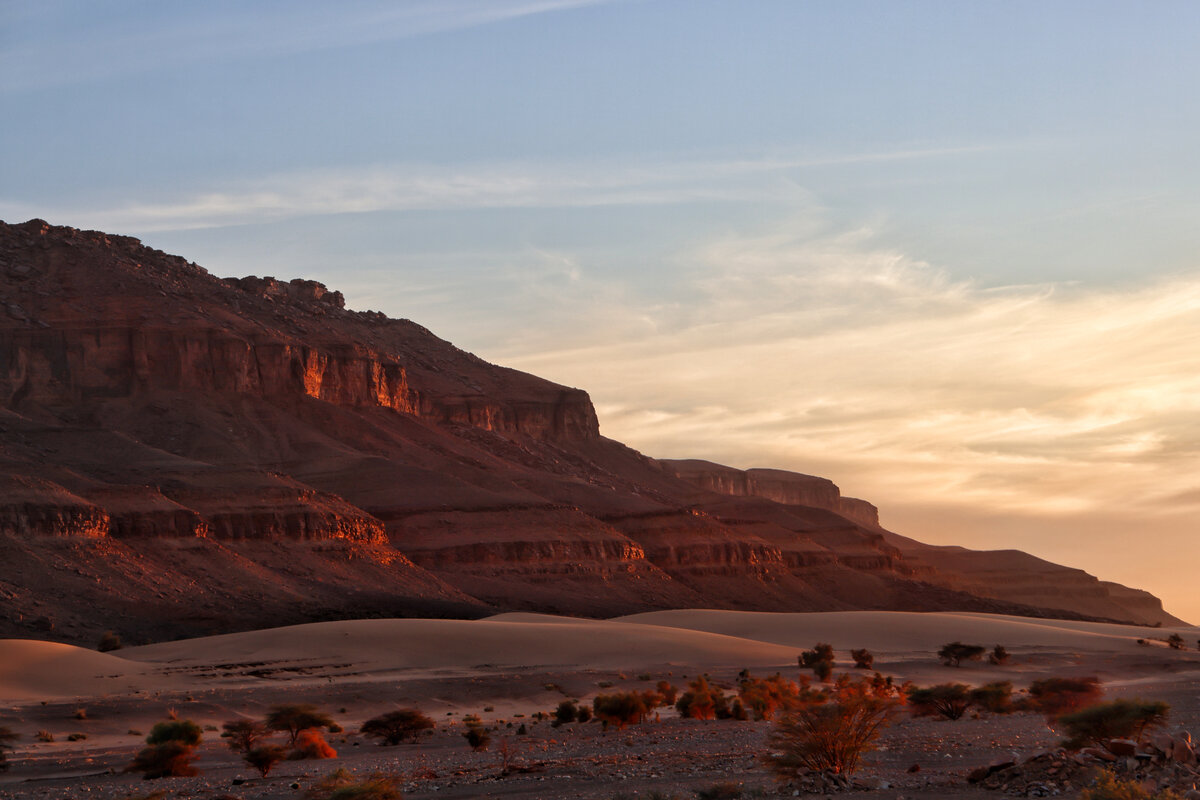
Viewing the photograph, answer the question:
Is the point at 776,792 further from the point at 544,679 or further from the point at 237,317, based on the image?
the point at 237,317

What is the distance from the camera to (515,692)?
161 feet

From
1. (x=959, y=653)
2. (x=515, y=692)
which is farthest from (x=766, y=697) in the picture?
(x=959, y=653)

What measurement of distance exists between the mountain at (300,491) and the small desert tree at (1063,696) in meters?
47.6

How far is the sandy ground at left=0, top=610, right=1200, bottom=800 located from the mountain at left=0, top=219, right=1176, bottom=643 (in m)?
17.1

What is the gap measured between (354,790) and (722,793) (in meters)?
5.22

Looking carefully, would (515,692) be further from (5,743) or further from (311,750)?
(5,743)

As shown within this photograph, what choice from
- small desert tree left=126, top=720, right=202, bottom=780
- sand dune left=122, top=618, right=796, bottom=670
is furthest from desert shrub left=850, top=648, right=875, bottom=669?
small desert tree left=126, top=720, right=202, bottom=780

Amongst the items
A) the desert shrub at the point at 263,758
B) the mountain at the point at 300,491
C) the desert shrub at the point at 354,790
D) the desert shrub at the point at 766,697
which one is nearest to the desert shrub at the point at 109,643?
the mountain at the point at 300,491

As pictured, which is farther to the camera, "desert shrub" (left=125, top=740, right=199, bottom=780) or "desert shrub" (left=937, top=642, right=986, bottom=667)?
"desert shrub" (left=937, top=642, right=986, bottom=667)

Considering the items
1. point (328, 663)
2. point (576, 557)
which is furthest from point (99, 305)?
point (328, 663)

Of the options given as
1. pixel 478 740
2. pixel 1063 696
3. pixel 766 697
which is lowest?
pixel 478 740

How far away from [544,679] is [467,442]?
9972 cm

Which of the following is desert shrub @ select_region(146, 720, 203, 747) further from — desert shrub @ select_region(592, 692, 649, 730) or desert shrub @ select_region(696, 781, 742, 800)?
desert shrub @ select_region(696, 781, 742, 800)

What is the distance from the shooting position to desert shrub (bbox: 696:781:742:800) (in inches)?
866
